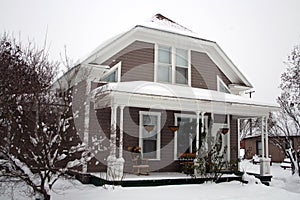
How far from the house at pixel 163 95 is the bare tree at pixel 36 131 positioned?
1.95m

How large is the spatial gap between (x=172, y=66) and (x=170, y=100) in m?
2.93

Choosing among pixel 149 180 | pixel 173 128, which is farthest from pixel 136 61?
pixel 149 180

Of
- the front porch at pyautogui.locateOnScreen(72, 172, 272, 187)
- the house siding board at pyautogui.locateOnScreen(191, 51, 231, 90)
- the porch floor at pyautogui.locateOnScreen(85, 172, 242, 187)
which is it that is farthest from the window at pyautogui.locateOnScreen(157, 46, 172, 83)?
the front porch at pyautogui.locateOnScreen(72, 172, 272, 187)

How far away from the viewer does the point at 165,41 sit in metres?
Result: 12.8

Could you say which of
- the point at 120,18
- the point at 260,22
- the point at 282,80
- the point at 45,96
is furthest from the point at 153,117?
the point at 120,18

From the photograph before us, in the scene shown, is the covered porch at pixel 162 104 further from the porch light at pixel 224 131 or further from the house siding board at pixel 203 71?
the house siding board at pixel 203 71

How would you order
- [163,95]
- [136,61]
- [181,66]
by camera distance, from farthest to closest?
[181,66], [136,61], [163,95]

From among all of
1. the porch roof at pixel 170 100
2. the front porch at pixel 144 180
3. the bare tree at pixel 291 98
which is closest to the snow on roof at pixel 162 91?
the porch roof at pixel 170 100

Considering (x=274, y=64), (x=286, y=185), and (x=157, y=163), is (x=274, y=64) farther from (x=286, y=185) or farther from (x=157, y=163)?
(x=157, y=163)

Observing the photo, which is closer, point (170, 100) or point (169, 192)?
point (169, 192)

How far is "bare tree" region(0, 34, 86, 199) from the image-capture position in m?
6.72

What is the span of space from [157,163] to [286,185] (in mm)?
5404

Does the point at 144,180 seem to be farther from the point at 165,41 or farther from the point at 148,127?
the point at 165,41

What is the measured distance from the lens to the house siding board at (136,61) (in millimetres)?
11852
